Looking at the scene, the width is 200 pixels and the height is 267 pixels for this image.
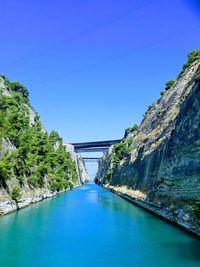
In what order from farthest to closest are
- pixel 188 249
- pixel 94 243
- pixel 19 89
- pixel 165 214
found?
pixel 19 89
pixel 165 214
pixel 94 243
pixel 188 249

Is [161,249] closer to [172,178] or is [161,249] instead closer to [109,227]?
[109,227]

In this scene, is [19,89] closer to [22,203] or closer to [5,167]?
[22,203]

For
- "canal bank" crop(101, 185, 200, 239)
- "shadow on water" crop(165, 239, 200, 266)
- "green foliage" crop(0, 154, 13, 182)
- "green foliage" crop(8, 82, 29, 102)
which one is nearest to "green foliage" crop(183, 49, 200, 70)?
"canal bank" crop(101, 185, 200, 239)

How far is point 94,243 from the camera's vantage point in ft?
58.8

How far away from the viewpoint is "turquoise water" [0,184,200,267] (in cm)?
1434

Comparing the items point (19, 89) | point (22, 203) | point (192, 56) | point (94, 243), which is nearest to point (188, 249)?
point (94, 243)

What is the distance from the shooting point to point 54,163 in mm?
64938

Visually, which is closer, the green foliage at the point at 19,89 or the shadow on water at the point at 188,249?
the shadow on water at the point at 188,249

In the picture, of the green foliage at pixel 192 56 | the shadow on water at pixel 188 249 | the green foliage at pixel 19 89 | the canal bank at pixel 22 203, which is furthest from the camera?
the green foliage at pixel 19 89

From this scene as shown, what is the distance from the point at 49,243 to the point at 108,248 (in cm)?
313

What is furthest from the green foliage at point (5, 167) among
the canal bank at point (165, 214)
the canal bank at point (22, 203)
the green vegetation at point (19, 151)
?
the canal bank at point (165, 214)

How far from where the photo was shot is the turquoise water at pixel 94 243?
14336 mm

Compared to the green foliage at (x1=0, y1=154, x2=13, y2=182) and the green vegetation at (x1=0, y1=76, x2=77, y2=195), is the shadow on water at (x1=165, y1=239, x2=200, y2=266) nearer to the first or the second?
the green foliage at (x1=0, y1=154, x2=13, y2=182)

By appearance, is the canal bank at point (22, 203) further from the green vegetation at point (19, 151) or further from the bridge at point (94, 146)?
the bridge at point (94, 146)
